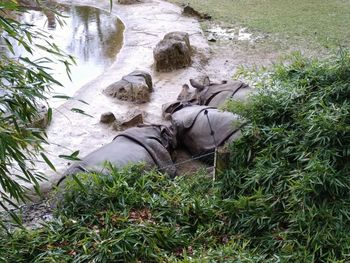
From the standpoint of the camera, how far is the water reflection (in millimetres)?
9406

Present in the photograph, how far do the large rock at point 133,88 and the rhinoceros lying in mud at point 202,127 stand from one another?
1.74 meters

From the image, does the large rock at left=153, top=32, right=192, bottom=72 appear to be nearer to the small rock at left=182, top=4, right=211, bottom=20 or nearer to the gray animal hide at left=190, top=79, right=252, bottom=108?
the gray animal hide at left=190, top=79, right=252, bottom=108

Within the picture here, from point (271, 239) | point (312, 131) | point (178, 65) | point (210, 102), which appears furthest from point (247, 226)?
point (178, 65)

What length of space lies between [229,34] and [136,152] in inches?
256

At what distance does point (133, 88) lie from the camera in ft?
25.4

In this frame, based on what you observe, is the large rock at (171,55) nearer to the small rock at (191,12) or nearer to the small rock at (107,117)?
the small rock at (107,117)

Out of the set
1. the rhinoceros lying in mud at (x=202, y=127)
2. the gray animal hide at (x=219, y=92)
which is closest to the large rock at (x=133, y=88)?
the gray animal hide at (x=219, y=92)

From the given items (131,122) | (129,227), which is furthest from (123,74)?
(129,227)

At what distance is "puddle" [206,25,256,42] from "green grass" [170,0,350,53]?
27 centimetres

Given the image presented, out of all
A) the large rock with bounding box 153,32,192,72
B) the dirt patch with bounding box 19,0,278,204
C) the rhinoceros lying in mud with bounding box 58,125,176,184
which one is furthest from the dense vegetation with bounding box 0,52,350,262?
the large rock with bounding box 153,32,192,72

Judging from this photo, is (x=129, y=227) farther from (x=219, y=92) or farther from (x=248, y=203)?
(x=219, y=92)

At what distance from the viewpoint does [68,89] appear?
8.70 metres

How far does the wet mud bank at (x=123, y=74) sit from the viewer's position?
640 cm

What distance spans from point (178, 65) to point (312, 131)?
17.7 feet
